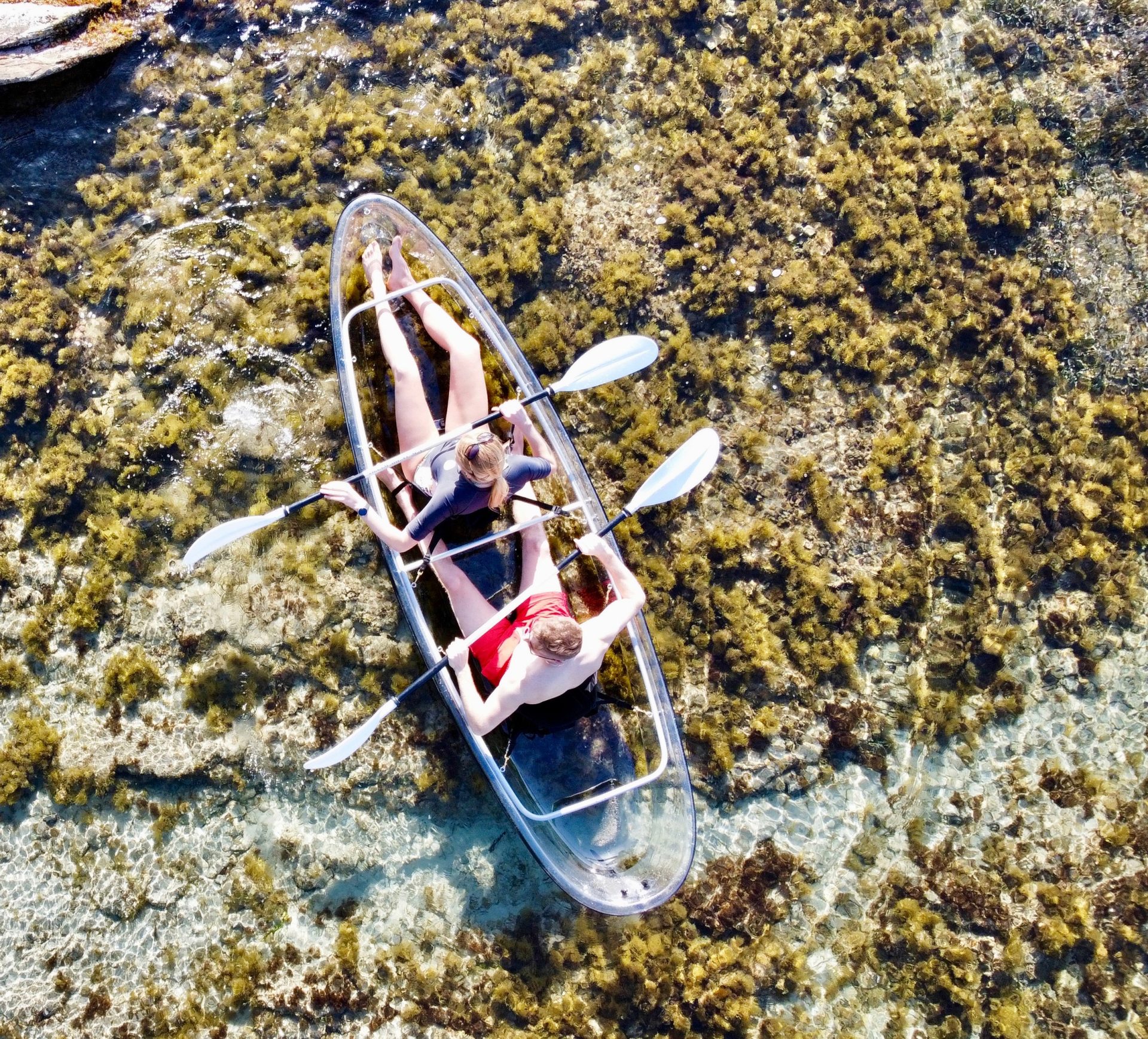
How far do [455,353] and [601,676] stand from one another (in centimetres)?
287

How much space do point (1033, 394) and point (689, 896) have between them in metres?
5.51

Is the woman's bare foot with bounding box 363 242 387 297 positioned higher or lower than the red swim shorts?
higher

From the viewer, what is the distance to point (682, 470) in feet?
20.9

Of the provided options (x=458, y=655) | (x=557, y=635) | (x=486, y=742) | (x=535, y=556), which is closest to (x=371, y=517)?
(x=458, y=655)

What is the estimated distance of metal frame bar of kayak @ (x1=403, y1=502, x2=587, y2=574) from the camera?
19.2ft

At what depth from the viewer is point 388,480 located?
6.23 m

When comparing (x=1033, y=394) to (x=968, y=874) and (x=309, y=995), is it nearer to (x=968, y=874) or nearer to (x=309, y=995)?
(x=968, y=874)

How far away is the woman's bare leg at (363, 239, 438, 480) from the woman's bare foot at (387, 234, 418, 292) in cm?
22

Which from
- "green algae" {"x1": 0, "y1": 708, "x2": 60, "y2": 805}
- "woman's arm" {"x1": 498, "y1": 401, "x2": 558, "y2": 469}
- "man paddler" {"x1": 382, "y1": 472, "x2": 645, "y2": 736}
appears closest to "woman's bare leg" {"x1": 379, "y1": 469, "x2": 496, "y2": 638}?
"man paddler" {"x1": 382, "y1": 472, "x2": 645, "y2": 736}

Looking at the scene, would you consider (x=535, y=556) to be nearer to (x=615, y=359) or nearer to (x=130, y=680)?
(x=615, y=359)

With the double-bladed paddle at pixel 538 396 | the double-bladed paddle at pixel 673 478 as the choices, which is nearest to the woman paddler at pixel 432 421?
the double-bladed paddle at pixel 538 396

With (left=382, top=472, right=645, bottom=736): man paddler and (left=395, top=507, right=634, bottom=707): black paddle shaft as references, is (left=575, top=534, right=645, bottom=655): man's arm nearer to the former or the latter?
(left=382, top=472, right=645, bottom=736): man paddler

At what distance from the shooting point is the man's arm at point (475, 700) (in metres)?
5.38

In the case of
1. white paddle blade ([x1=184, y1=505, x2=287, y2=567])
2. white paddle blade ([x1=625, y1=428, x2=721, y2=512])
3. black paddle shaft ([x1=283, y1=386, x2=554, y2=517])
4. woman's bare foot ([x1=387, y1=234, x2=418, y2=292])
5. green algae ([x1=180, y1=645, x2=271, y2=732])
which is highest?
woman's bare foot ([x1=387, y1=234, x2=418, y2=292])
